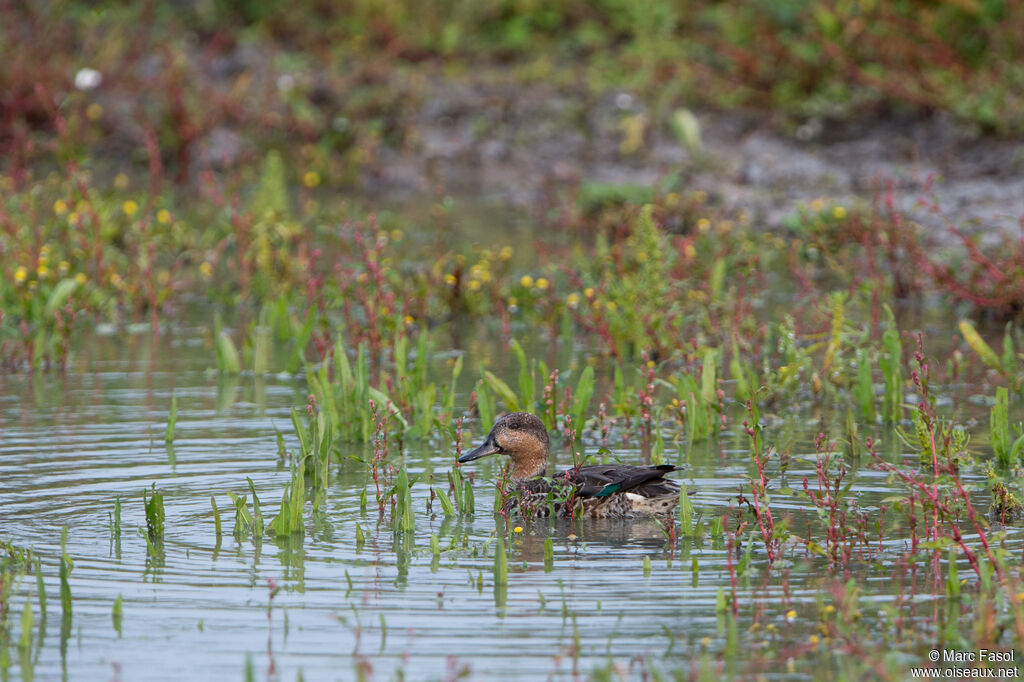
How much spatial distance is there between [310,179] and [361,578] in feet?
39.6

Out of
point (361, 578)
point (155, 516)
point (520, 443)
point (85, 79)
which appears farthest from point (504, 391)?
point (85, 79)

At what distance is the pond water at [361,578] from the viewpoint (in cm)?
454

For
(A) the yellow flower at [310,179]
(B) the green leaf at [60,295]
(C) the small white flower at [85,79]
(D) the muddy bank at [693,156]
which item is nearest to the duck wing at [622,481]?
(B) the green leaf at [60,295]

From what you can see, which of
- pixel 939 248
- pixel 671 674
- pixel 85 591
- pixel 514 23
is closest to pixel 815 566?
pixel 671 674

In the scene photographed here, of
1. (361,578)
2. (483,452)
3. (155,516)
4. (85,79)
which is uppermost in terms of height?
(85,79)

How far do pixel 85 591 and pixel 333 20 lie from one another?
17.6m

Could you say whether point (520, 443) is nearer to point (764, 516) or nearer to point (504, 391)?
point (504, 391)

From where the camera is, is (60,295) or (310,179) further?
(310,179)

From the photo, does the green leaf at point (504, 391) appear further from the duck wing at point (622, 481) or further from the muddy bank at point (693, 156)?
the muddy bank at point (693, 156)

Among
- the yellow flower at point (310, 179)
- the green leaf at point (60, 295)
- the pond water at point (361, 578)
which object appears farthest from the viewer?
the yellow flower at point (310, 179)

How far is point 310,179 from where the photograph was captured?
17.0 metres

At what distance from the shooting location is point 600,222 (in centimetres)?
1420

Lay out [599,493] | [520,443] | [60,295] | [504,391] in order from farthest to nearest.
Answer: [60,295]
[504,391]
[520,443]
[599,493]

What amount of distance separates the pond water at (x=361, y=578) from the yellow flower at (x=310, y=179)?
9.25m
